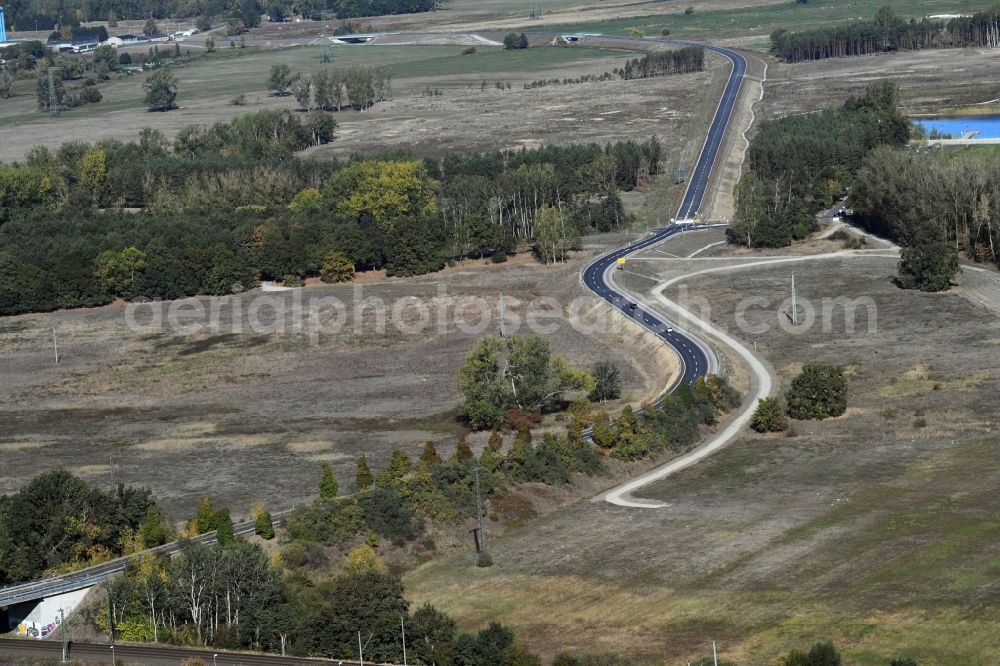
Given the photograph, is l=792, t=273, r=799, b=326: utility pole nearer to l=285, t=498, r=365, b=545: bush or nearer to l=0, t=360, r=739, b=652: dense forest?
l=0, t=360, r=739, b=652: dense forest

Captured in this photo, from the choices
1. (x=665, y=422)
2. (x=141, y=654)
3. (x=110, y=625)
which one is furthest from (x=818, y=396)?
(x=141, y=654)

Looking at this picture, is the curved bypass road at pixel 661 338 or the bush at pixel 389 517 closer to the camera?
the bush at pixel 389 517

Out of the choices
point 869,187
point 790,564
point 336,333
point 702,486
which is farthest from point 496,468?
point 869,187

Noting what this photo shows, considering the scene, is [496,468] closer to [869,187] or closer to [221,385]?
[221,385]

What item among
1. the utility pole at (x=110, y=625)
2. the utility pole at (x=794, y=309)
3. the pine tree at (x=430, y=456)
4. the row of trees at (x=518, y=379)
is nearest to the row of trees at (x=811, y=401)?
the row of trees at (x=518, y=379)

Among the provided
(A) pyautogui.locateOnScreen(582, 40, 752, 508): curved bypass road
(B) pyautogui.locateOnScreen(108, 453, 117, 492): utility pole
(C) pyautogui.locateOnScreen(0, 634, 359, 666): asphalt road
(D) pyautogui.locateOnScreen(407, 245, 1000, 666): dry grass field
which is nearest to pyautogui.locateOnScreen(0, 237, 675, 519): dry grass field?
(B) pyautogui.locateOnScreen(108, 453, 117, 492): utility pole

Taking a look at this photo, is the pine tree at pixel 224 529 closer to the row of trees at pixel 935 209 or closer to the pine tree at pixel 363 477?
the pine tree at pixel 363 477

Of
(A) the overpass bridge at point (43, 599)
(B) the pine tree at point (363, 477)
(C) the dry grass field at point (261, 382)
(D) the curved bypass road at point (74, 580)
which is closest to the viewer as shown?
(A) the overpass bridge at point (43, 599)
